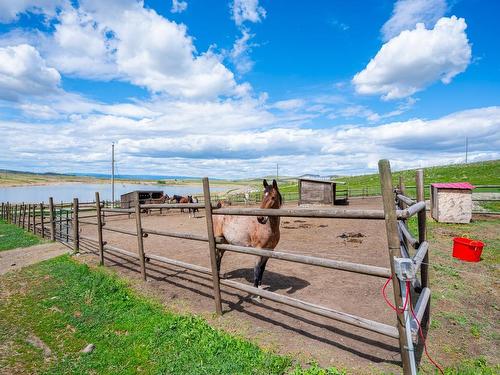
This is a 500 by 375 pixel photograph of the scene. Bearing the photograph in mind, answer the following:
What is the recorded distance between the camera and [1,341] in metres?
4.11

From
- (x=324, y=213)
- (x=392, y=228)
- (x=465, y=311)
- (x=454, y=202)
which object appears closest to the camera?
(x=392, y=228)

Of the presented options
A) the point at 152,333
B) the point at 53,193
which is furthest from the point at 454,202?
the point at 53,193

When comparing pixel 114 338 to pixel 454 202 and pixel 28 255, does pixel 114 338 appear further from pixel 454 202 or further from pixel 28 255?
pixel 454 202

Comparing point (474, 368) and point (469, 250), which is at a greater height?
point (469, 250)

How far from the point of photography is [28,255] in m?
9.92

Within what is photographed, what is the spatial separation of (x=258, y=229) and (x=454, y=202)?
11.2 meters

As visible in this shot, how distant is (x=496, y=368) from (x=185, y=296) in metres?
4.63

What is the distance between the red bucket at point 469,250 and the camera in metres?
6.56

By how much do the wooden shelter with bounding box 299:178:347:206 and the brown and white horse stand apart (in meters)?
22.8

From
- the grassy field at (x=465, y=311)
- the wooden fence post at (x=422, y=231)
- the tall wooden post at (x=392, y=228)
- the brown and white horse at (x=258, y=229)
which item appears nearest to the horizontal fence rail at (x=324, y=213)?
the tall wooden post at (x=392, y=228)

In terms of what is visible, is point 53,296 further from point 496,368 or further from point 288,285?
point 496,368

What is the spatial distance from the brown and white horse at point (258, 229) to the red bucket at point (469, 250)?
474 centimetres

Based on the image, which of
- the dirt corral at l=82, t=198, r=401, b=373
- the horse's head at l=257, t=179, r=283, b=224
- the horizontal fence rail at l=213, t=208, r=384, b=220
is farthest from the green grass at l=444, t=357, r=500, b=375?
the horse's head at l=257, t=179, r=283, b=224

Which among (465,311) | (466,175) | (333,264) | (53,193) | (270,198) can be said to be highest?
(466,175)
